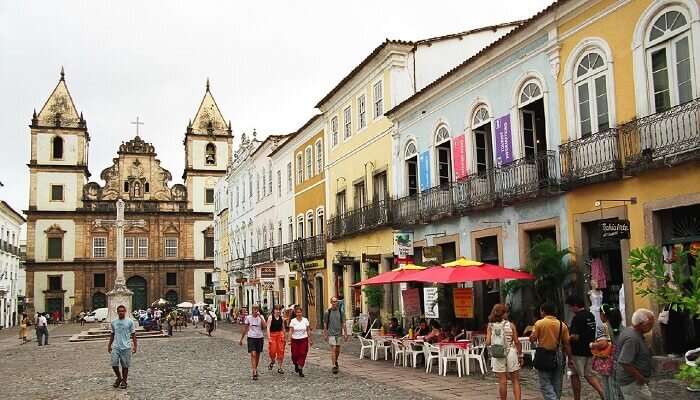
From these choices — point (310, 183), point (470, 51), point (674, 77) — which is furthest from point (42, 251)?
point (674, 77)

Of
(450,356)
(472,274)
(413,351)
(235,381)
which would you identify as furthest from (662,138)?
(235,381)

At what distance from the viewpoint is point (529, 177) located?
16078 millimetres

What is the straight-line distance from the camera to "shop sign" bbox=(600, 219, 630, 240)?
504 inches

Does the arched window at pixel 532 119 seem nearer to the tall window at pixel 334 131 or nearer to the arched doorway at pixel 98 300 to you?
the tall window at pixel 334 131

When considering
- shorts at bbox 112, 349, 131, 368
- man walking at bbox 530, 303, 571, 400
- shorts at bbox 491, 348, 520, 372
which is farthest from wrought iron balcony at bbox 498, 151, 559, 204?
shorts at bbox 112, 349, 131, 368

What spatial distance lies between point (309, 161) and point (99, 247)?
44.6m

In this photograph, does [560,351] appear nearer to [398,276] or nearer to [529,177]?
[529,177]

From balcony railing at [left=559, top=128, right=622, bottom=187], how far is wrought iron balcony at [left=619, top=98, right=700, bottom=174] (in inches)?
9.8

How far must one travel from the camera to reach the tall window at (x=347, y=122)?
90.7 ft

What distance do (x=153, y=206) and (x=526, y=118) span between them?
2393 inches

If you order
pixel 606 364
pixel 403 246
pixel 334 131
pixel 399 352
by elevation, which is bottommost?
pixel 399 352

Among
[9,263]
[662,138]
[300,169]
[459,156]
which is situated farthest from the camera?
[9,263]

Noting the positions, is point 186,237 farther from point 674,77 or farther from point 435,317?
point 674,77

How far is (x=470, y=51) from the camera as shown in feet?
80.9
